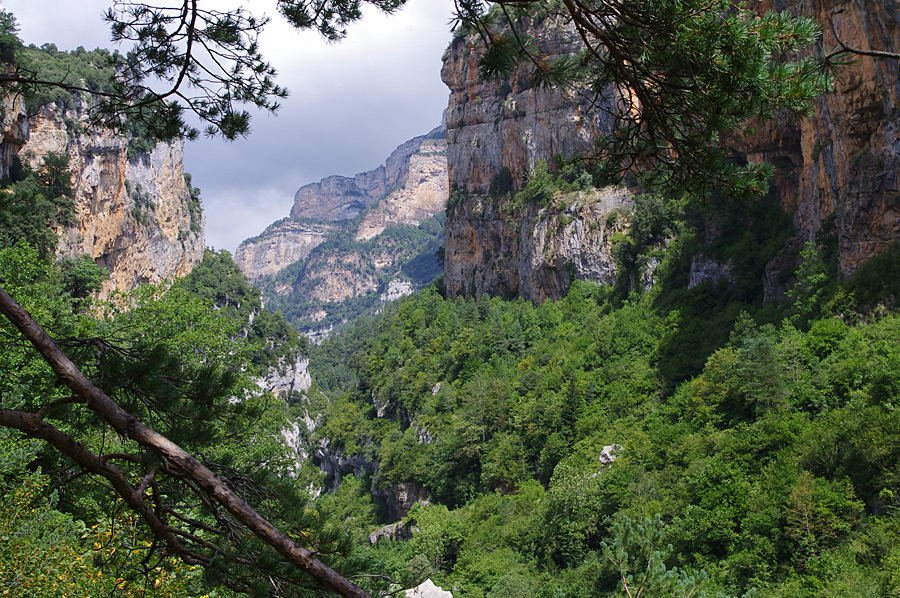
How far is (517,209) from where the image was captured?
49.2 meters

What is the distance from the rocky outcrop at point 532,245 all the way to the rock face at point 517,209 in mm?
75

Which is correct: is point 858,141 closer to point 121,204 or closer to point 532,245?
point 532,245

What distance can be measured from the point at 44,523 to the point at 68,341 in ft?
15.4

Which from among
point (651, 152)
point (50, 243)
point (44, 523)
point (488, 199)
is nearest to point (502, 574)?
point (44, 523)

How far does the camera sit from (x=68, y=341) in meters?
4.01

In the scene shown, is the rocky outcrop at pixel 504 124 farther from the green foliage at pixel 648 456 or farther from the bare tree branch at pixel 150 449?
the bare tree branch at pixel 150 449

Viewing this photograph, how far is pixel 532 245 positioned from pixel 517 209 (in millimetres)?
4753

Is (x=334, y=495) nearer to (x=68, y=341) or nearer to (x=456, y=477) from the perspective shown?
(x=456, y=477)

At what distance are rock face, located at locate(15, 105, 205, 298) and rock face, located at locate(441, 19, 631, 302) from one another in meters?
25.3

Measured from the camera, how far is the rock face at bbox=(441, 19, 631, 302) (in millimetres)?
41062

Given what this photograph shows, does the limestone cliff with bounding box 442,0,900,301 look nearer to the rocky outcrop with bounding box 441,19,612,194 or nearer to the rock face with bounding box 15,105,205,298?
the rocky outcrop with bounding box 441,19,612,194

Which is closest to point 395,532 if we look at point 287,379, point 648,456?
point 648,456

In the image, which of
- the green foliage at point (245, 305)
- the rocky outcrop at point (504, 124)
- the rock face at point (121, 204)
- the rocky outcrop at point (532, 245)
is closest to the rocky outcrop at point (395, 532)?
the rock face at point (121, 204)

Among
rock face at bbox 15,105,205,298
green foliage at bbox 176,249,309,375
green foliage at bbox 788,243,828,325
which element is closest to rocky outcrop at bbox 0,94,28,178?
rock face at bbox 15,105,205,298
